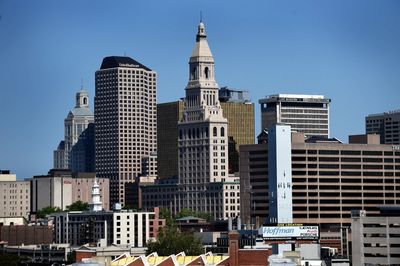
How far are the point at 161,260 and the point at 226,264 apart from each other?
20.5 feet

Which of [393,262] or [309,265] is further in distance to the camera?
[393,262]

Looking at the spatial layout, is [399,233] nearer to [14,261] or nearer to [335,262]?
[335,262]

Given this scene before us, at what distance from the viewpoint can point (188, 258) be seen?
152 m

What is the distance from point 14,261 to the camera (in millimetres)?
196875

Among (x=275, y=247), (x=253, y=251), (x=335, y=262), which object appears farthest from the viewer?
(x=275, y=247)

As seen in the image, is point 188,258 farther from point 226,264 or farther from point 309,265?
→ point 309,265

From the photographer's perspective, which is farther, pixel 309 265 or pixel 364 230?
pixel 364 230

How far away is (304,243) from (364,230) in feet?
42.9

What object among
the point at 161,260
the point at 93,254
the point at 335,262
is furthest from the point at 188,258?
the point at 335,262

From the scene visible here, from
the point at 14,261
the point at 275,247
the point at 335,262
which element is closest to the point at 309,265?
the point at 335,262

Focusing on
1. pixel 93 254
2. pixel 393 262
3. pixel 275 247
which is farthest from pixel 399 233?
pixel 93 254

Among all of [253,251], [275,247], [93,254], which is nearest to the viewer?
[253,251]

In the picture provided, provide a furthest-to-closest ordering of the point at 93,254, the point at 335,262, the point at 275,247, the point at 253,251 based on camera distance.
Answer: the point at 275,247
the point at 335,262
the point at 93,254
the point at 253,251

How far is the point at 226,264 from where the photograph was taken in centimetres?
14638
